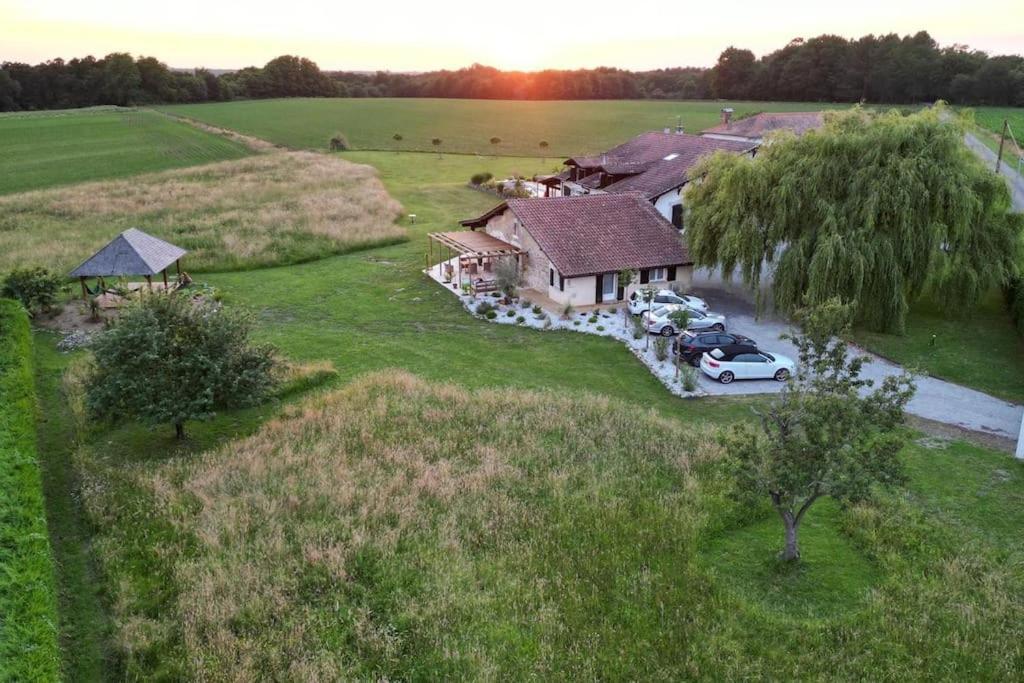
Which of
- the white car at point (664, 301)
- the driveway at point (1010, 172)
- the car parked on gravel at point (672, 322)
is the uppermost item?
the driveway at point (1010, 172)

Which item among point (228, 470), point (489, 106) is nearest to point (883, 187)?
point (228, 470)

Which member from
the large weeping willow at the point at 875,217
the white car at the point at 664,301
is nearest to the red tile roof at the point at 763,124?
the large weeping willow at the point at 875,217

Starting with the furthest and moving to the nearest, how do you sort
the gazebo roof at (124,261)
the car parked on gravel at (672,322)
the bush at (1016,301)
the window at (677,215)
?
the window at (677,215)
the gazebo roof at (124,261)
the car parked on gravel at (672,322)
the bush at (1016,301)

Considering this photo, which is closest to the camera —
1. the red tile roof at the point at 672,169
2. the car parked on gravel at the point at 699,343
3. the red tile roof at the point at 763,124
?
the car parked on gravel at the point at 699,343

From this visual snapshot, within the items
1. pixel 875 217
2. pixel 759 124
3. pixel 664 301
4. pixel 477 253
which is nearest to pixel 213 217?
pixel 477 253

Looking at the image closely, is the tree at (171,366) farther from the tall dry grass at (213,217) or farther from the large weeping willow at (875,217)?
the large weeping willow at (875,217)

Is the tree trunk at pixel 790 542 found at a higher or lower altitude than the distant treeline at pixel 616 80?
lower

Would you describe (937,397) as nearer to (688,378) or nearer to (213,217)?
(688,378)

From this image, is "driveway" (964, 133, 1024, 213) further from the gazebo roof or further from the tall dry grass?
the gazebo roof
